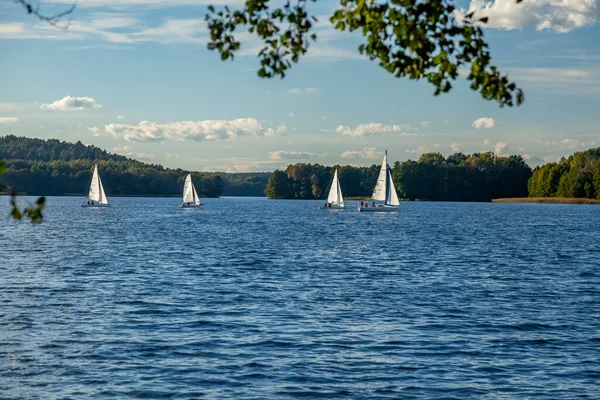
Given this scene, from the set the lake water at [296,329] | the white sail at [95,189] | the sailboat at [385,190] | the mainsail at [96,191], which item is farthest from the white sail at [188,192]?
the lake water at [296,329]

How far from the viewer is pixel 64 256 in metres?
59.0

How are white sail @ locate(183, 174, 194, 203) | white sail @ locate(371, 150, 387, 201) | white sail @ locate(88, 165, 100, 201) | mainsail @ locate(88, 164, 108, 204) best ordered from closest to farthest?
1. white sail @ locate(371, 150, 387, 201)
2. white sail @ locate(88, 165, 100, 201)
3. mainsail @ locate(88, 164, 108, 204)
4. white sail @ locate(183, 174, 194, 203)

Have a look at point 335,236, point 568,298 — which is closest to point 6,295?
point 568,298

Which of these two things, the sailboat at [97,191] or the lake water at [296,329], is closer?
the lake water at [296,329]

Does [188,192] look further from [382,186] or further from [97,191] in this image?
[382,186]

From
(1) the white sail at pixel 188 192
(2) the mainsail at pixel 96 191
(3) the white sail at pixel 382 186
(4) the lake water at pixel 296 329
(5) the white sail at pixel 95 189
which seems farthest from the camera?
(1) the white sail at pixel 188 192

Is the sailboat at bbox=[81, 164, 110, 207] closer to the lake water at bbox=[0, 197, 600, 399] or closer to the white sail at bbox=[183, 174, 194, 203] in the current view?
the white sail at bbox=[183, 174, 194, 203]

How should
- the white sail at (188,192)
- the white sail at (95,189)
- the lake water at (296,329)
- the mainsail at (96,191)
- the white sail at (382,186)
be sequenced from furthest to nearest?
the white sail at (188,192)
the mainsail at (96,191)
the white sail at (95,189)
the white sail at (382,186)
the lake water at (296,329)

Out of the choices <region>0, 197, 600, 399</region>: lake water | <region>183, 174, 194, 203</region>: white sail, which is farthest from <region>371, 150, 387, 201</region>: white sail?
<region>0, 197, 600, 399</region>: lake water

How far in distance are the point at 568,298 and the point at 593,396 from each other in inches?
702

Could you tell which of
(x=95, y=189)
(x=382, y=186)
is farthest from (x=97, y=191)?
(x=382, y=186)

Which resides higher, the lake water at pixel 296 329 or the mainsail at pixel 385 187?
the mainsail at pixel 385 187

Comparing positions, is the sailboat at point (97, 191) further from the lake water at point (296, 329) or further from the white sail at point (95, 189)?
the lake water at point (296, 329)

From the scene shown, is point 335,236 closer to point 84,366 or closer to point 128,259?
point 128,259
